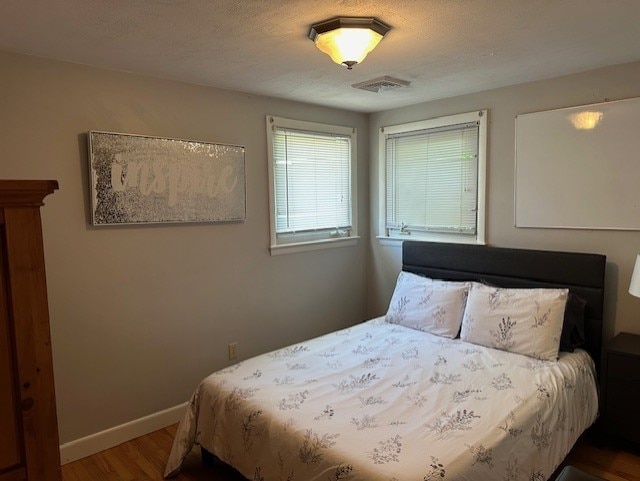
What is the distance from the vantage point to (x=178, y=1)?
175 cm

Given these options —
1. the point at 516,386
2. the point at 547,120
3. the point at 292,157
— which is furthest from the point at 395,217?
the point at 516,386

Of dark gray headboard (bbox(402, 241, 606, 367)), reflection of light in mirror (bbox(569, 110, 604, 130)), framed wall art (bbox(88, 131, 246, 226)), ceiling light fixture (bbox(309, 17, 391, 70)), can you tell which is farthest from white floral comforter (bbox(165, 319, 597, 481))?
ceiling light fixture (bbox(309, 17, 391, 70))

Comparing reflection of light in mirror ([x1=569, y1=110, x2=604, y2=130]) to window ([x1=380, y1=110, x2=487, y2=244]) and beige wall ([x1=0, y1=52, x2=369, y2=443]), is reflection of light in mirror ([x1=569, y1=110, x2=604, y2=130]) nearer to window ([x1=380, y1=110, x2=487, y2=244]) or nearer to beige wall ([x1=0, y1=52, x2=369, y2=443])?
window ([x1=380, y1=110, x2=487, y2=244])

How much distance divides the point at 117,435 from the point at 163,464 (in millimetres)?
417

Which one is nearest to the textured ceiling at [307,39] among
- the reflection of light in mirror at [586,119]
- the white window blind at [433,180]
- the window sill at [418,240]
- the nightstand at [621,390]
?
the reflection of light in mirror at [586,119]

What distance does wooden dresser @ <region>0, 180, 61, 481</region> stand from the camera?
1.22 metres

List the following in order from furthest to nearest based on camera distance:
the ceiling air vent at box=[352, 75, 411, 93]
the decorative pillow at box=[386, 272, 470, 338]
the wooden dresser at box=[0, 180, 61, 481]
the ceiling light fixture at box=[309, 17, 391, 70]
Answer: the decorative pillow at box=[386, 272, 470, 338] < the ceiling air vent at box=[352, 75, 411, 93] < the ceiling light fixture at box=[309, 17, 391, 70] < the wooden dresser at box=[0, 180, 61, 481]

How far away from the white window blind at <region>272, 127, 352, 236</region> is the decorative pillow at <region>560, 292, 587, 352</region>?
6.38 ft

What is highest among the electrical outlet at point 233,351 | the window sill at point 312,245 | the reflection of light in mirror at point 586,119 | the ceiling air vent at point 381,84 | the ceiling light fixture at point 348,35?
the ceiling air vent at point 381,84

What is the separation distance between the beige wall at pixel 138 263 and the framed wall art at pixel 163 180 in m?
0.09

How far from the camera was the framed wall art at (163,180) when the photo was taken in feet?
8.52

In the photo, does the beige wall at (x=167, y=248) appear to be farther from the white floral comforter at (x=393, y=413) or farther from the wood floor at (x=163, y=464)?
the white floral comforter at (x=393, y=413)

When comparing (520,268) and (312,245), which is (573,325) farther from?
(312,245)

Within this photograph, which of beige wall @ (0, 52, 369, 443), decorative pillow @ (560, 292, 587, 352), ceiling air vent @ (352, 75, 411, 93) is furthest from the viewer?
ceiling air vent @ (352, 75, 411, 93)
